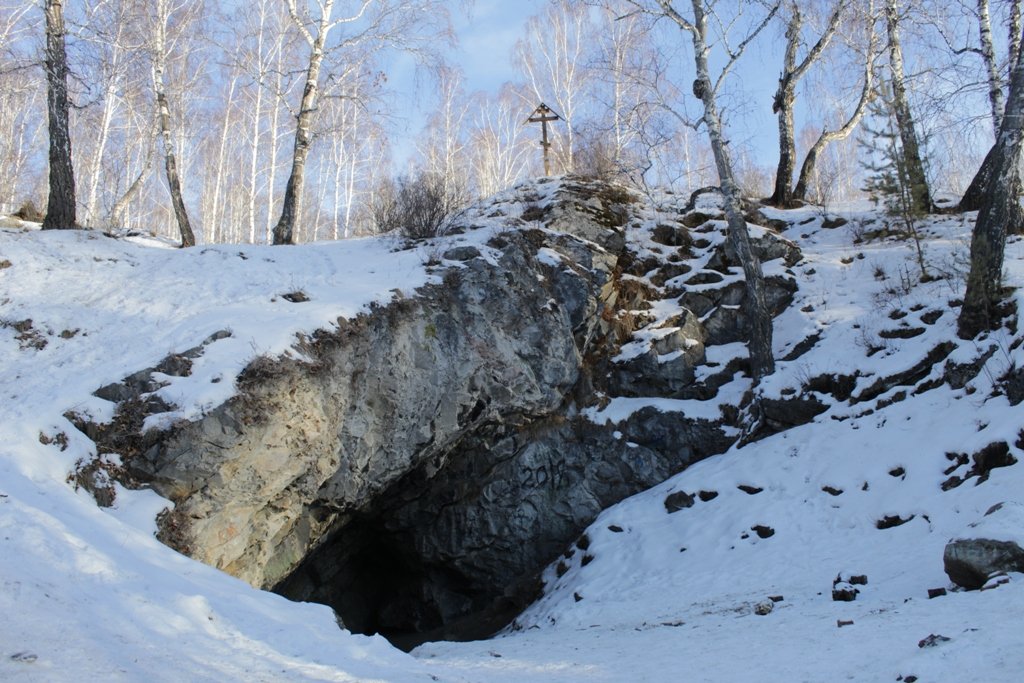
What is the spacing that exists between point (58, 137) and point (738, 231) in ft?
39.3

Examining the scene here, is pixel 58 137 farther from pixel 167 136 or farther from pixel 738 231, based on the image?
pixel 738 231

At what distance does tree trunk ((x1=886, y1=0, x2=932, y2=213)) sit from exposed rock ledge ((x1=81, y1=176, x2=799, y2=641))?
260 centimetres

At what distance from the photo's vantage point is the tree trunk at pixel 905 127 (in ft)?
43.0

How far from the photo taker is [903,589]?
6.07 meters

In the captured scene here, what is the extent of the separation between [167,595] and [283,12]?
2119 cm

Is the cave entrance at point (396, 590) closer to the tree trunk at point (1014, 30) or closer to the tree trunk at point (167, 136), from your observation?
the tree trunk at point (167, 136)

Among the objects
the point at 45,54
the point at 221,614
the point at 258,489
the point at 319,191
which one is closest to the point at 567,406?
the point at 258,489

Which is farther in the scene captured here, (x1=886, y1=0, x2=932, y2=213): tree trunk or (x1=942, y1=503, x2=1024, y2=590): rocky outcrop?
(x1=886, y1=0, x2=932, y2=213): tree trunk

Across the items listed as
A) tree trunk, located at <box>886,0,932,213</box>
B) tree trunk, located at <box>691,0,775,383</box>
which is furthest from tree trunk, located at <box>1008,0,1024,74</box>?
tree trunk, located at <box>691,0,775,383</box>

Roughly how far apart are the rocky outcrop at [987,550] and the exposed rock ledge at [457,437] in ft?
19.0

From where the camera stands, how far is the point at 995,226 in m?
9.57

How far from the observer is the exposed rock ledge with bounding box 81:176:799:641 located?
791cm

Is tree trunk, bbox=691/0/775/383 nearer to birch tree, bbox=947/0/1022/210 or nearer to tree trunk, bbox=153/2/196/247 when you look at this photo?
birch tree, bbox=947/0/1022/210

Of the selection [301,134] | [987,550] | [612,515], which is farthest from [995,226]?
[301,134]
